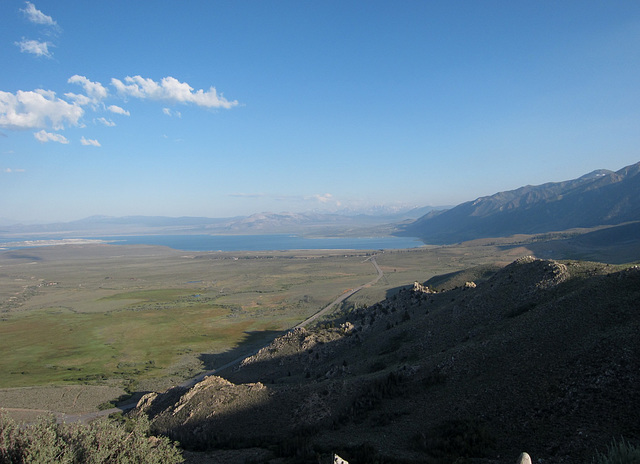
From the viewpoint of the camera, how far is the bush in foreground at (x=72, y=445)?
10.3 metres

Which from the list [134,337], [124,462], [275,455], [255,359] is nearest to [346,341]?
[255,359]

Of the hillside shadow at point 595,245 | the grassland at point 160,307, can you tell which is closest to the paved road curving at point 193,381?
the grassland at point 160,307

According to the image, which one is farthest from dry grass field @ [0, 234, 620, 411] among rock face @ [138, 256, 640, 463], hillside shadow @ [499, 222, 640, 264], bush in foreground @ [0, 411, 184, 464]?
bush in foreground @ [0, 411, 184, 464]

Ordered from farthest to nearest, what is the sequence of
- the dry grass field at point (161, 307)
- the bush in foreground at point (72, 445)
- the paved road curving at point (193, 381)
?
1. the dry grass field at point (161, 307)
2. the paved road curving at point (193, 381)
3. the bush in foreground at point (72, 445)

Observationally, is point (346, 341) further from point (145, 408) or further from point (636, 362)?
point (636, 362)

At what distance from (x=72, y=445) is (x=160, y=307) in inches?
2860

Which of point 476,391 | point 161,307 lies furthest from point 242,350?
point 161,307

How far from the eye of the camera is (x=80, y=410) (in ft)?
99.0

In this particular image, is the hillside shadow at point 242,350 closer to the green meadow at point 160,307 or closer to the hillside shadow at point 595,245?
the green meadow at point 160,307

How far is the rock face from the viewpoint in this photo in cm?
1348

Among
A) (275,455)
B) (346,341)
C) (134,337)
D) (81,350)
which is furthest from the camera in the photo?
(134,337)

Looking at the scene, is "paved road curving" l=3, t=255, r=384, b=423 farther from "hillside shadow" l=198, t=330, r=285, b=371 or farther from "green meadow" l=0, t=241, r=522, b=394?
"green meadow" l=0, t=241, r=522, b=394

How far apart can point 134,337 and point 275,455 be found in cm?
4949

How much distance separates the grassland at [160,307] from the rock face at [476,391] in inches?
792
